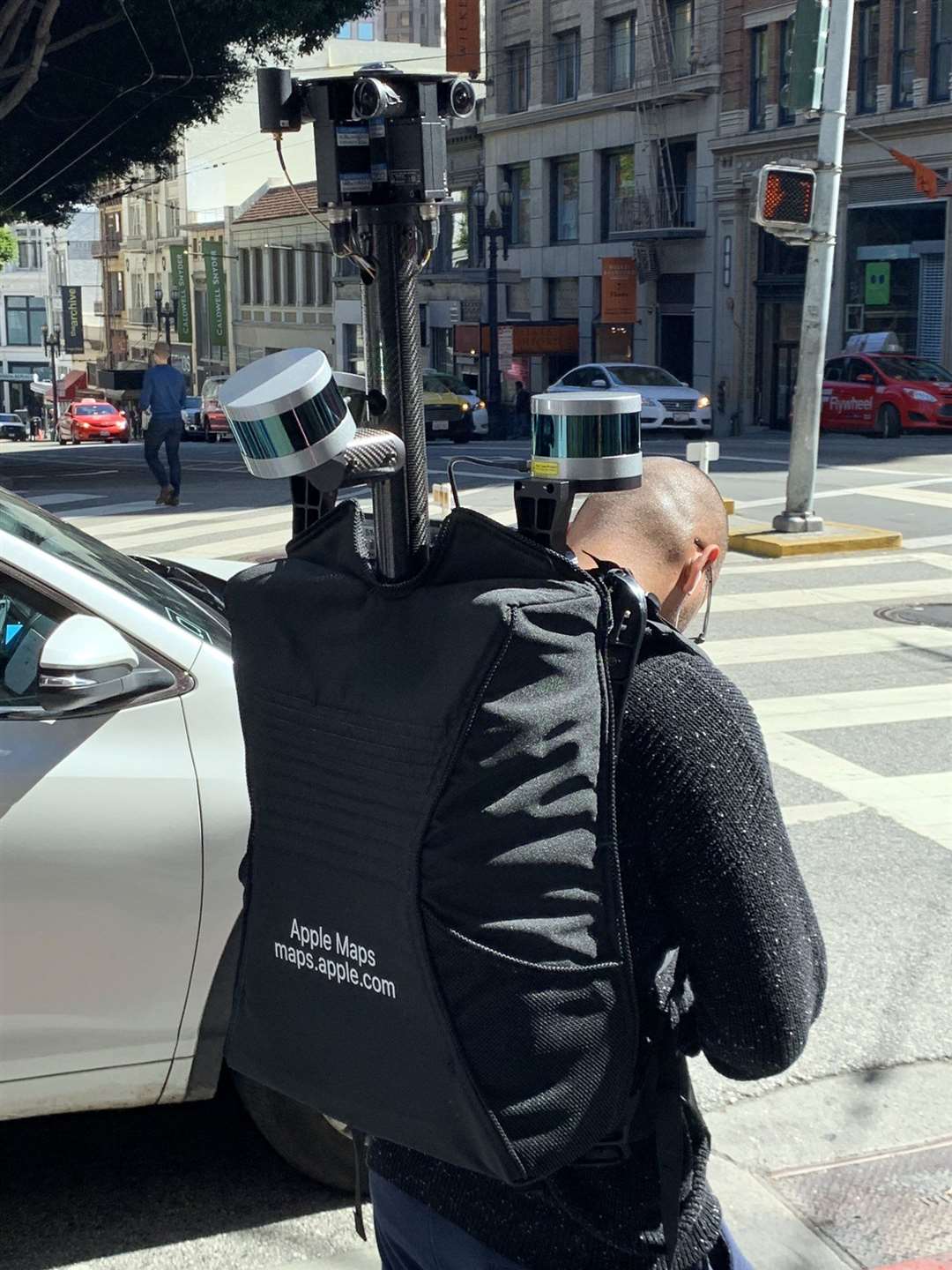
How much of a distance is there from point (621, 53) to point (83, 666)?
44039mm

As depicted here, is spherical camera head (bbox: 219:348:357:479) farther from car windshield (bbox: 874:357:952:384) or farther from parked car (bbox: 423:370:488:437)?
parked car (bbox: 423:370:488:437)

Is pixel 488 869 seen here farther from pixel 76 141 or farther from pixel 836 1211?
pixel 76 141

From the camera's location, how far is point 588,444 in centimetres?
178

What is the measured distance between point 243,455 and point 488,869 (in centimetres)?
52

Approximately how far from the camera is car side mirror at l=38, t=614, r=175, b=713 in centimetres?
313

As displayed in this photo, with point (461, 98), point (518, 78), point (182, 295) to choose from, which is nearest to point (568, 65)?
point (518, 78)

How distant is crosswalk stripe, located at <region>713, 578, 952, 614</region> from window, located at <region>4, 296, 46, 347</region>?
91882mm

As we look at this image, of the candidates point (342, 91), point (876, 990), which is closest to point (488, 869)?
point (342, 91)

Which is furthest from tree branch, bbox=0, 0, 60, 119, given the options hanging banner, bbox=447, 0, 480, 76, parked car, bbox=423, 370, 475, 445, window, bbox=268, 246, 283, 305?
window, bbox=268, 246, 283, 305

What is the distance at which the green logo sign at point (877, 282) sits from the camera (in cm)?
3591

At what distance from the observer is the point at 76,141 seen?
27547mm

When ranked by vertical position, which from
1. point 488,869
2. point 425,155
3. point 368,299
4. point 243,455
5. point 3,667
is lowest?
point 3,667

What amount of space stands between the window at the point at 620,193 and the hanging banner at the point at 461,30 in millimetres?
9676

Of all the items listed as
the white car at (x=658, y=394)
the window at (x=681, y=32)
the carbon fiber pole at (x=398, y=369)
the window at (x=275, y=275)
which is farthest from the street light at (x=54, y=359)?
the carbon fiber pole at (x=398, y=369)
